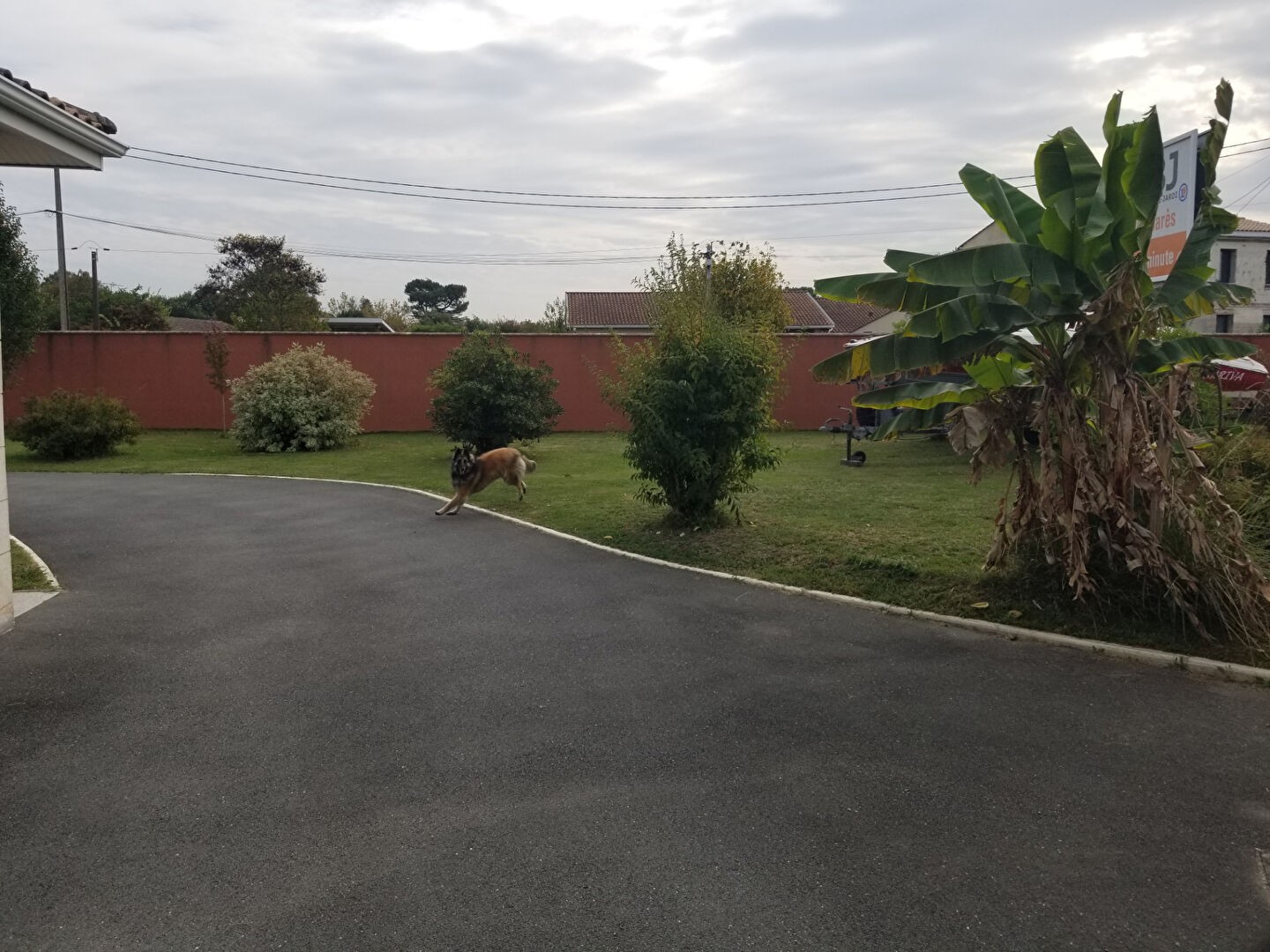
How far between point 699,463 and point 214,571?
4.97 metres

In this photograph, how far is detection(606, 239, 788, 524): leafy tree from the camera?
998 centimetres

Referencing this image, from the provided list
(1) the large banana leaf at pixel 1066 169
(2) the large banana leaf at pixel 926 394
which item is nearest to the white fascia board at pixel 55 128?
(2) the large banana leaf at pixel 926 394

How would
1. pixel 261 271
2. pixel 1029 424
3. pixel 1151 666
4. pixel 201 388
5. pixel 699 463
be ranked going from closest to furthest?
1. pixel 1151 666
2. pixel 1029 424
3. pixel 699 463
4. pixel 201 388
5. pixel 261 271

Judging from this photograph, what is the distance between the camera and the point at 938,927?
3.28 metres

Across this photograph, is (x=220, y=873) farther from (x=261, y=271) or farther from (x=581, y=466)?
(x=261, y=271)

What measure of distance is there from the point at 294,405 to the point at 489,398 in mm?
5580

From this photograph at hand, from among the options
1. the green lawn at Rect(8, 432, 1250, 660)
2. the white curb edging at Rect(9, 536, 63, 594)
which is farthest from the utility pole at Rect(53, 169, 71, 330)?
the white curb edging at Rect(9, 536, 63, 594)

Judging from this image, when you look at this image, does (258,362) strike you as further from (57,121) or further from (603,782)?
(603,782)

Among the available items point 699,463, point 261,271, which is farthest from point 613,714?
point 261,271

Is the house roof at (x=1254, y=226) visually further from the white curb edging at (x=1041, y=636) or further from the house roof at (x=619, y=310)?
the white curb edging at (x=1041, y=636)

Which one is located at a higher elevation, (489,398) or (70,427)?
(489,398)

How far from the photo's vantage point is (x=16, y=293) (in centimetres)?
2038

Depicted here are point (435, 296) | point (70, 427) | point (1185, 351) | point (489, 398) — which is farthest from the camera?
point (435, 296)

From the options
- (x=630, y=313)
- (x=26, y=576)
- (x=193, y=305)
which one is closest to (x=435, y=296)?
(x=193, y=305)
